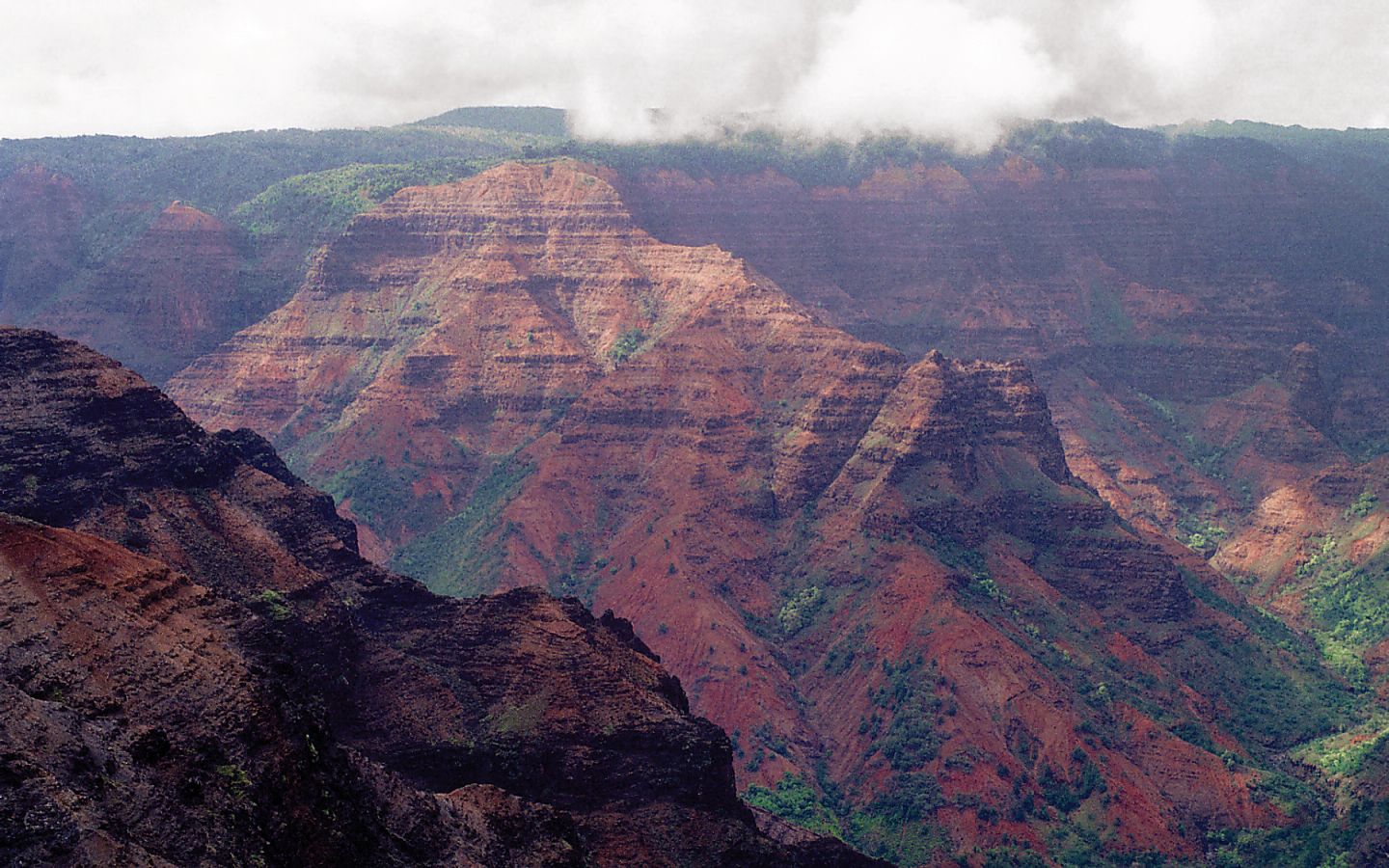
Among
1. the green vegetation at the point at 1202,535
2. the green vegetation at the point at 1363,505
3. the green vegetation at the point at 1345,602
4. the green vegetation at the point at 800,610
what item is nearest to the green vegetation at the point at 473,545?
the green vegetation at the point at 800,610

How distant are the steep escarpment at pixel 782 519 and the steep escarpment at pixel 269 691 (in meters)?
30.1

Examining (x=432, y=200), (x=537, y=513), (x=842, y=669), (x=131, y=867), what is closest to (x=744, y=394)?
(x=537, y=513)

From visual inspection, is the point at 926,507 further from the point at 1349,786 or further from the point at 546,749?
the point at 546,749

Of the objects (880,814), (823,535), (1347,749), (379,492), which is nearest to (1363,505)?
(1347,749)

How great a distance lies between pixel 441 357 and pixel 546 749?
→ 307 ft

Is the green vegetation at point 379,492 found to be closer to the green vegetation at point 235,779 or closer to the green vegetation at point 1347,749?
the green vegetation at point 1347,749

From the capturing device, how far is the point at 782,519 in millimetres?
153500

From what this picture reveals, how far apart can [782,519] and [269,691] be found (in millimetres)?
89606

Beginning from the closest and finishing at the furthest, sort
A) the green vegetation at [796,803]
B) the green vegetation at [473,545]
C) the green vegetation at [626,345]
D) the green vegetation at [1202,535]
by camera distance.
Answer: the green vegetation at [796,803] → the green vegetation at [473,545] → the green vegetation at [626,345] → the green vegetation at [1202,535]

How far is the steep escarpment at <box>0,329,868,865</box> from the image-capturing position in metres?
59.8

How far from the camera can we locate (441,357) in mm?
179125

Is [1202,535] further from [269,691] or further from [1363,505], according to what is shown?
[269,691]

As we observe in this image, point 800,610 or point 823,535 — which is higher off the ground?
point 823,535

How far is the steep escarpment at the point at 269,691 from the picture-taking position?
5984 cm
